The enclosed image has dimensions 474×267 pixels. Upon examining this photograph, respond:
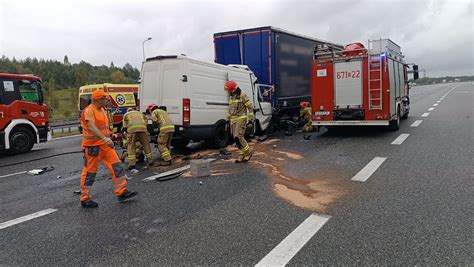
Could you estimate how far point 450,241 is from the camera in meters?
3.44

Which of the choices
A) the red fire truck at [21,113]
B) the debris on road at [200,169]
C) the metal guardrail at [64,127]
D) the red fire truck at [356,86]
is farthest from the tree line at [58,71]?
the debris on road at [200,169]

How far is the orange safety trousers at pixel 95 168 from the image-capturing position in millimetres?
5102

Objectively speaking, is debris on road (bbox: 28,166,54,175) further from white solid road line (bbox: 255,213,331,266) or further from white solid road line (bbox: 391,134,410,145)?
white solid road line (bbox: 391,134,410,145)

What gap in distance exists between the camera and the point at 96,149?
203 inches

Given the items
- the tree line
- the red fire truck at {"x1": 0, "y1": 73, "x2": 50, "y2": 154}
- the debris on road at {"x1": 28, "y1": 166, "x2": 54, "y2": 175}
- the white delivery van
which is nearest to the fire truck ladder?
the white delivery van

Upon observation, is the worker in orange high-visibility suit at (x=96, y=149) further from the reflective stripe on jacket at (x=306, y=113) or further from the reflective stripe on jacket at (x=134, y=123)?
the reflective stripe on jacket at (x=306, y=113)

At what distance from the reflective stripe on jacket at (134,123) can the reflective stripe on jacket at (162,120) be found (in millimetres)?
347

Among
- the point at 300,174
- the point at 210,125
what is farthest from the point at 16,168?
the point at 300,174

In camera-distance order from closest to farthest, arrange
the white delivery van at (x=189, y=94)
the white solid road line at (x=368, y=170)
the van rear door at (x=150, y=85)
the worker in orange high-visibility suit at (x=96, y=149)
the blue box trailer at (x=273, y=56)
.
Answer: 1. the worker in orange high-visibility suit at (x=96, y=149)
2. the white solid road line at (x=368, y=170)
3. the white delivery van at (x=189, y=94)
4. the van rear door at (x=150, y=85)
5. the blue box trailer at (x=273, y=56)

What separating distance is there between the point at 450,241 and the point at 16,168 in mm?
8979

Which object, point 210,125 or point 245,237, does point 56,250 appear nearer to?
point 245,237

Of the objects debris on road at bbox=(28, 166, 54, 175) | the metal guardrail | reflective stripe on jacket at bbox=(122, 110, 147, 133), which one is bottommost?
debris on road at bbox=(28, 166, 54, 175)

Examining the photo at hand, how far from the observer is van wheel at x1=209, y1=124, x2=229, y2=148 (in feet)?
30.7

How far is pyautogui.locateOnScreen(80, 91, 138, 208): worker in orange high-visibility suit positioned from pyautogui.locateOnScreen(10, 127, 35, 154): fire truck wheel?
23.1 feet
